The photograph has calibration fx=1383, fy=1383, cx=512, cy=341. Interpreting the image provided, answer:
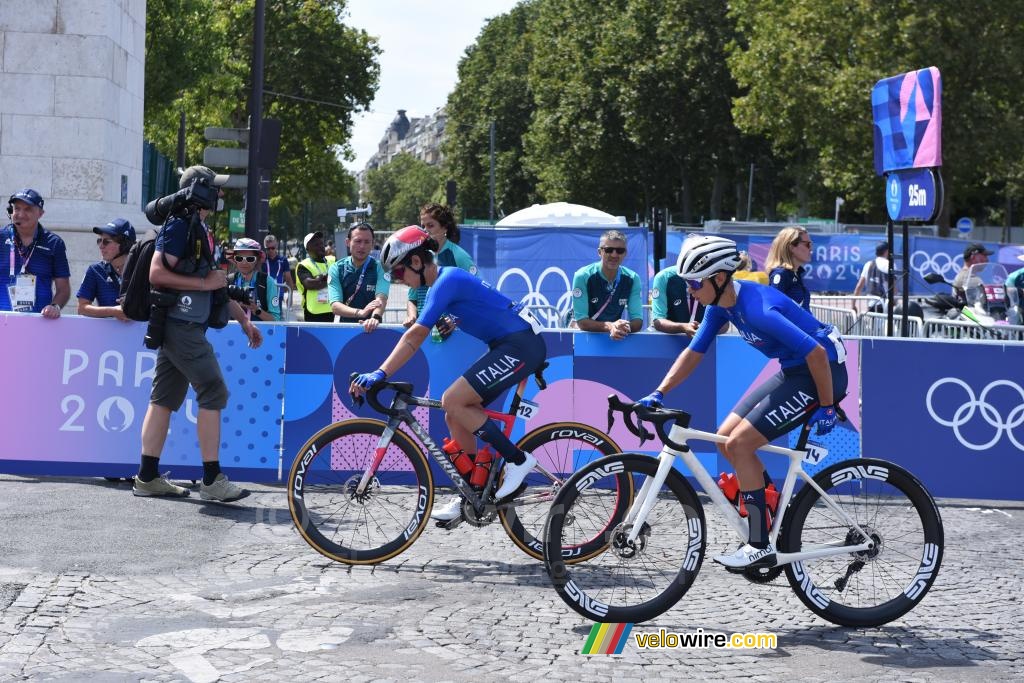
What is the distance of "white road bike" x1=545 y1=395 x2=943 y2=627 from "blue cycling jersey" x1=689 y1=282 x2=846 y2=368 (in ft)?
1.39

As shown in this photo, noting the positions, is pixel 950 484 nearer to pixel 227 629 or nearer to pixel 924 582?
pixel 924 582

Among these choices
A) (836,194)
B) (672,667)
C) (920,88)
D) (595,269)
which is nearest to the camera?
(672,667)

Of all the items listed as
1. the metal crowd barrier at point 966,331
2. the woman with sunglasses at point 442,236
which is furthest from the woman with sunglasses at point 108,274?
the metal crowd barrier at point 966,331

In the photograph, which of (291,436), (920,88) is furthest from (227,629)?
(920,88)

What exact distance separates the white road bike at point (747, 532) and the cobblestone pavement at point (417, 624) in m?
0.16

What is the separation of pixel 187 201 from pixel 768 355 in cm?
385

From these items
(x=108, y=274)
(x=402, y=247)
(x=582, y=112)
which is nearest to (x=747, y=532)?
(x=402, y=247)

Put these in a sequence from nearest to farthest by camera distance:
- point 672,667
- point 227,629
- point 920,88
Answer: point 672,667
point 227,629
point 920,88

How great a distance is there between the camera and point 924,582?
20.5 feet

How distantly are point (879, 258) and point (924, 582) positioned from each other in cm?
1431

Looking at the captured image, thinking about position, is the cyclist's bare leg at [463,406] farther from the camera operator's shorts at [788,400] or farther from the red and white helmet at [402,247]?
the camera operator's shorts at [788,400]

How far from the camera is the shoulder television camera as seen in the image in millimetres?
8281

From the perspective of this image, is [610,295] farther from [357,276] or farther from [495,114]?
[495,114]

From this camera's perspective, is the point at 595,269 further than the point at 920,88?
No
